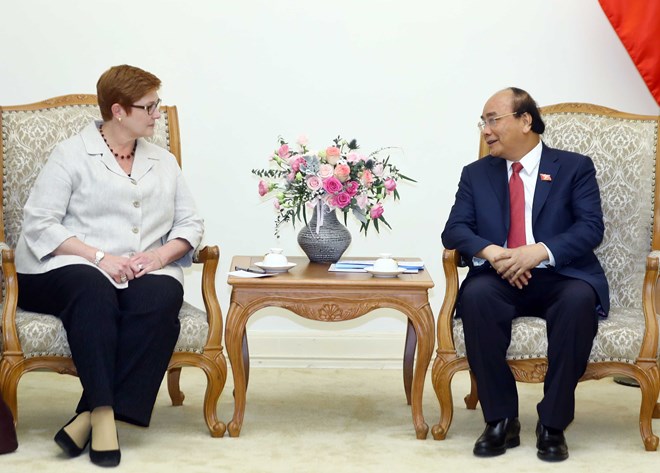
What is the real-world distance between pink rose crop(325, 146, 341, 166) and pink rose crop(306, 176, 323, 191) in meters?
0.08

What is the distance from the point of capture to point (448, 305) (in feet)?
11.7

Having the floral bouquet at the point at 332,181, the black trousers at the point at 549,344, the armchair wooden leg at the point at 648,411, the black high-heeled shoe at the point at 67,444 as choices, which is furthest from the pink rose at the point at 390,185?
the black high-heeled shoe at the point at 67,444

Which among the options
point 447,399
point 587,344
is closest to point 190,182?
point 447,399

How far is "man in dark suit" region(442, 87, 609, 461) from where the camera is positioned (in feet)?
10.9

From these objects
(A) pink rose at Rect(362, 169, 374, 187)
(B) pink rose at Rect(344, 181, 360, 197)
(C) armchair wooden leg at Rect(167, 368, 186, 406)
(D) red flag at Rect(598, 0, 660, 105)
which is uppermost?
(D) red flag at Rect(598, 0, 660, 105)

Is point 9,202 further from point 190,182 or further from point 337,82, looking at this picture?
point 337,82

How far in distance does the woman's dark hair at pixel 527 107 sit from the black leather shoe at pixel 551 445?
3.77 feet

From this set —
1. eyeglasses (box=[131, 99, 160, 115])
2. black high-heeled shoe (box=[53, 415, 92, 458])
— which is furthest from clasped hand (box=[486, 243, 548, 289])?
black high-heeled shoe (box=[53, 415, 92, 458])

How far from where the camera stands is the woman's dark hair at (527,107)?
3750 millimetres

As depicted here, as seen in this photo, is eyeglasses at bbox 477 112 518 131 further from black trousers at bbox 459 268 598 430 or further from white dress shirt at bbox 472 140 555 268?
→ black trousers at bbox 459 268 598 430

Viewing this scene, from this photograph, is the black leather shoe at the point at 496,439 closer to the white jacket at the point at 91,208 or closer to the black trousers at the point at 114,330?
the black trousers at the point at 114,330

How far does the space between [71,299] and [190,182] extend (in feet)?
4.96

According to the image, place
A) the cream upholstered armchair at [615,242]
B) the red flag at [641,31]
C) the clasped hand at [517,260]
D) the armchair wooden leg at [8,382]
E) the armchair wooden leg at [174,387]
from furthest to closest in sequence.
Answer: the red flag at [641,31], the armchair wooden leg at [174,387], the clasped hand at [517,260], the cream upholstered armchair at [615,242], the armchair wooden leg at [8,382]

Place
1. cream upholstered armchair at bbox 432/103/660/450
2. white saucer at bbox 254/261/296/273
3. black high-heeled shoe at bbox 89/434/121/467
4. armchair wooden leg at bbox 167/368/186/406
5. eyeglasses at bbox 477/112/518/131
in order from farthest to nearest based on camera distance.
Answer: armchair wooden leg at bbox 167/368/186/406 → eyeglasses at bbox 477/112/518/131 → white saucer at bbox 254/261/296/273 → cream upholstered armchair at bbox 432/103/660/450 → black high-heeled shoe at bbox 89/434/121/467
